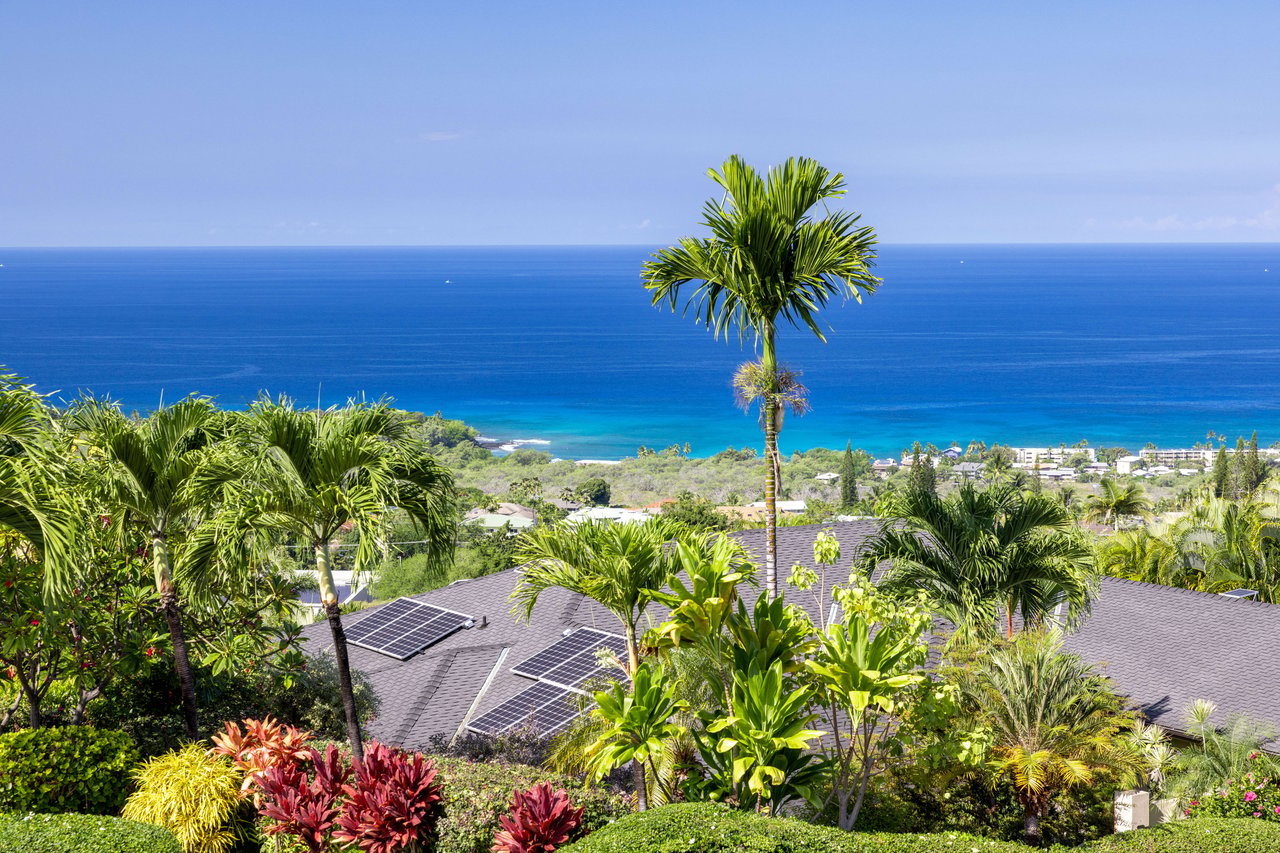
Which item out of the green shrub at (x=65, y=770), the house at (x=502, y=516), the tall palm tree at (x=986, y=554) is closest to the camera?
the green shrub at (x=65, y=770)

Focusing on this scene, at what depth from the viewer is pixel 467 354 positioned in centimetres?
16725

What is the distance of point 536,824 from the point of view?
8070mm

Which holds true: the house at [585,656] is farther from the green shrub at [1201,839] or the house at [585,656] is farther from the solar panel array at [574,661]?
the green shrub at [1201,839]

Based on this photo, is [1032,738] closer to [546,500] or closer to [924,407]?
[546,500]

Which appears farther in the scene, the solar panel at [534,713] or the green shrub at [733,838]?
the solar panel at [534,713]

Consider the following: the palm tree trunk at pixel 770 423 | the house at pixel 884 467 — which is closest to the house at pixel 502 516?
the house at pixel 884 467

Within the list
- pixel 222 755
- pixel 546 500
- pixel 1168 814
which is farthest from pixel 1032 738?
pixel 546 500

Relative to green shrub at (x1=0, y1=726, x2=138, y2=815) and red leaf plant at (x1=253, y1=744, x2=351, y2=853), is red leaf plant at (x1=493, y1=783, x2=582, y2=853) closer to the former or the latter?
red leaf plant at (x1=253, y1=744, x2=351, y2=853)

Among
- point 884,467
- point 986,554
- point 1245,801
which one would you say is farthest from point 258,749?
point 884,467

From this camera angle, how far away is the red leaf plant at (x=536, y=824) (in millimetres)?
8055

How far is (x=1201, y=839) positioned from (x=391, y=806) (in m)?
6.62

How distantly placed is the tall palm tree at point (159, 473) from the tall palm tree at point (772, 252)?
501cm

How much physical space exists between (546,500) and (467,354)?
3871 inches

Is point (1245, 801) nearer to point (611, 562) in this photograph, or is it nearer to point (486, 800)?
point (611, 562)
